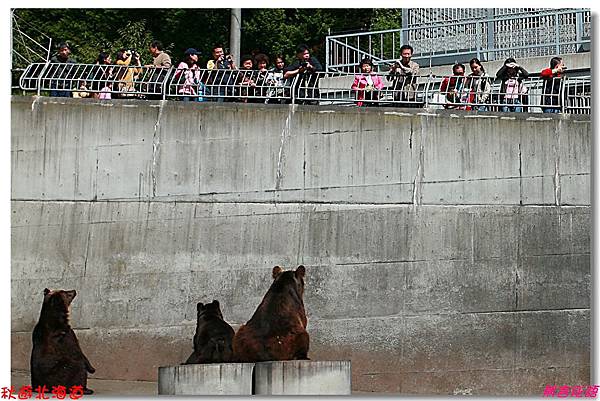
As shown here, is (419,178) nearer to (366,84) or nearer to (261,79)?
(366,84)

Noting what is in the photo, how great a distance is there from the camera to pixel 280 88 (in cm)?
1425

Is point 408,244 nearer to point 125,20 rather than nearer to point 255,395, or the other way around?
point 255,395

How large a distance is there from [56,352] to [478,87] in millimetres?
7065

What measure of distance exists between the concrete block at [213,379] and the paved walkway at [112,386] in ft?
6.16

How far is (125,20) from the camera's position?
78.8 feet

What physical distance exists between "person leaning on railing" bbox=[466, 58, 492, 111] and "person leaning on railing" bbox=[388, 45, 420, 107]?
0.81 meters

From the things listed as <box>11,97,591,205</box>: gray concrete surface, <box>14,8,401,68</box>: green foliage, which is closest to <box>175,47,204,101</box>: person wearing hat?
<box>11,97,591,205</box>: gray concrete surface

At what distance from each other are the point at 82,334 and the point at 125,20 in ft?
41.3

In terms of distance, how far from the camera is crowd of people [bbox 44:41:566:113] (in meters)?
14.3

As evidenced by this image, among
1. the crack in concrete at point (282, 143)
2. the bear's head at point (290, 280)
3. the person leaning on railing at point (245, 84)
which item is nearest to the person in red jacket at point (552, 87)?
the crack in concrete at point (282, 143)

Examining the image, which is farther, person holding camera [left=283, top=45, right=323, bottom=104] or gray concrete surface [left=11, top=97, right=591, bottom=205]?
person holding camera [left=283, top=45, right=323, bottom=104]

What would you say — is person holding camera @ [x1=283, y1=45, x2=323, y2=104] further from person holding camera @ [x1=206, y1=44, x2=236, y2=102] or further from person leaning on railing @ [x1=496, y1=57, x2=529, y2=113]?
person leaning on railing @ [x1=496, y1=57, x2=529, y2=113]

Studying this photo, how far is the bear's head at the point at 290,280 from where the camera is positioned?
38.6 feet

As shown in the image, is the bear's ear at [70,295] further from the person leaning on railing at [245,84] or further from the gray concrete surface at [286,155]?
the person leaning on railing at [245,84]
